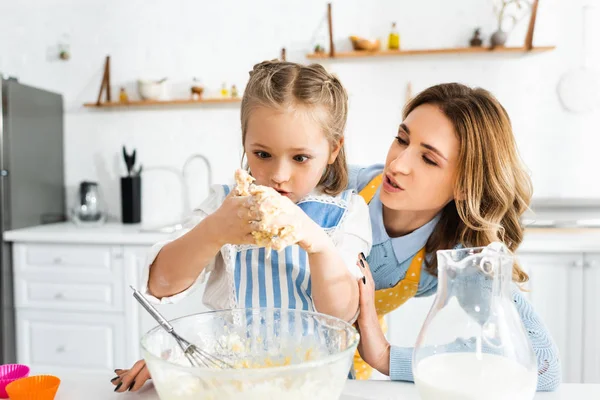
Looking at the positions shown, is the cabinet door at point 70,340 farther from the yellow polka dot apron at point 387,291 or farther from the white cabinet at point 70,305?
the yellow polka dot apron at point 387,291

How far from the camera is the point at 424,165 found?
1133 millimetres

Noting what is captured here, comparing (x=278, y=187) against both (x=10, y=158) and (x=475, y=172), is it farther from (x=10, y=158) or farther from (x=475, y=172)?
(x=10, y=158)

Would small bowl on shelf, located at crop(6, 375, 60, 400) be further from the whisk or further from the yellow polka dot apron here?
the yellow polka dot apron

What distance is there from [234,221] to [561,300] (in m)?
2.03

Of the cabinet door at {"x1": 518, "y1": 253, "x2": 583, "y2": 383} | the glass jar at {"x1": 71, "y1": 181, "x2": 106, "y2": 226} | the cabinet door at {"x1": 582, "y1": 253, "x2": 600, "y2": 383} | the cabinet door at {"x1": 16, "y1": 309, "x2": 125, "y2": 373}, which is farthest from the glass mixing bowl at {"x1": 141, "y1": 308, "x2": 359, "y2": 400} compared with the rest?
the glass jar at {"x1": 71, "y1": 181, "x2": 106, "y2": 226}

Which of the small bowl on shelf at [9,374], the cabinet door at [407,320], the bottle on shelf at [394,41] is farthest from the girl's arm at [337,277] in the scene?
the bottle on shelf at [394,41]

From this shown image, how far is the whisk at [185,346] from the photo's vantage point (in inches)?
27.3

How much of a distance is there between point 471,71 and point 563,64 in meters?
0.46

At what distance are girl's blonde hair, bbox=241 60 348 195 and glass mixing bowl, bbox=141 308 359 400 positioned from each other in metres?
0.39

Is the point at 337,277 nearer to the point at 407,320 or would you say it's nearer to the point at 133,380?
the point at 133,380

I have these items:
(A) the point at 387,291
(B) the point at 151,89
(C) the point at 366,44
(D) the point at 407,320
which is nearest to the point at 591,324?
(D) the point at 407,320

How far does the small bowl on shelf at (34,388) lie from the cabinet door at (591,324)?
84.7 inches

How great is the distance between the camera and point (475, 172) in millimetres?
1111

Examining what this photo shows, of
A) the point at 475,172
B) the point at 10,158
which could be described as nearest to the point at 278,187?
the point at 475,172
